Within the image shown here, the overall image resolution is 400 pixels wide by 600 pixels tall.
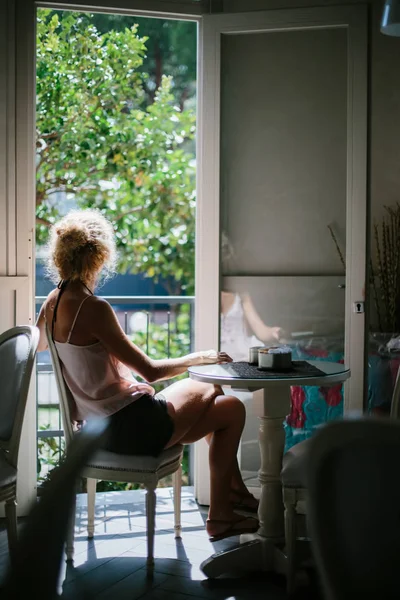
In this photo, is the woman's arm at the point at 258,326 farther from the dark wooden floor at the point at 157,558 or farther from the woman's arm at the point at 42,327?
the woman's arm at the point at 42,327

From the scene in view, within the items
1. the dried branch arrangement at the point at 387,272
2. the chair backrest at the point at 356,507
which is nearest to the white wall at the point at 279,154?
the dried branch arrangement at the point at 387,272

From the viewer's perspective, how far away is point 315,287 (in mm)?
3582

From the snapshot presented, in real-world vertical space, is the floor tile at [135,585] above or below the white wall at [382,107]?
below

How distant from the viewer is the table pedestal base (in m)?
2.77

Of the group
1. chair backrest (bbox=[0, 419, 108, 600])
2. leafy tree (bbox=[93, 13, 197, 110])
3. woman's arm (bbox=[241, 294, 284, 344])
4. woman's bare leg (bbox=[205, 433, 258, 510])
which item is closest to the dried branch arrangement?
woman's arm (bbox=[241, 294, 284, 344])

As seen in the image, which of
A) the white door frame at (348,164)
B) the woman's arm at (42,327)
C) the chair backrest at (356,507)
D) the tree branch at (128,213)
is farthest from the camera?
the tree branch at (128,213)

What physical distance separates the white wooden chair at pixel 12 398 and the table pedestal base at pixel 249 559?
0.73 metres

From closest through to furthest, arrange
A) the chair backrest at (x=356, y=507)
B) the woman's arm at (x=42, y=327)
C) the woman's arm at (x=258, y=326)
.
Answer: the chair backrest at (x=356, y=507) → the woman's arm at (x=42, y=327) → the woman's arm at (x=258, y=326)

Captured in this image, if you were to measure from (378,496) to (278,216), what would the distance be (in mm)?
2741

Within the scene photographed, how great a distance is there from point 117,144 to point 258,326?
3.22 m

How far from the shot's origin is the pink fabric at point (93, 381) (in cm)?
276

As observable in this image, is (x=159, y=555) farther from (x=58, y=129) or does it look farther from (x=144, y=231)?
(x=144, y=231)

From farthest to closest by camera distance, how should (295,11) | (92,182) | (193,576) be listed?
1. (92,182)
2. (295,11)
3. (193,576)

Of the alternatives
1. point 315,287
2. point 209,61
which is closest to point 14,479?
point 315,287
